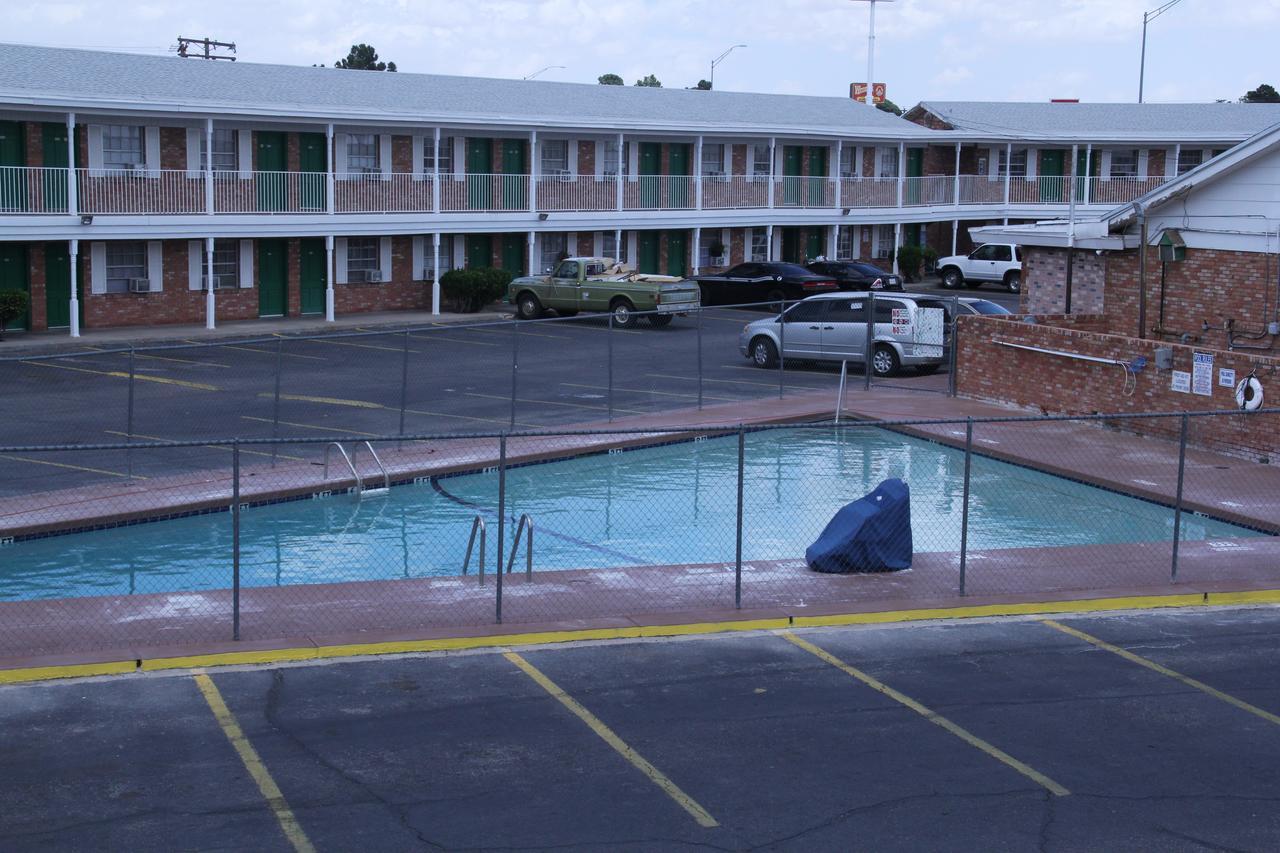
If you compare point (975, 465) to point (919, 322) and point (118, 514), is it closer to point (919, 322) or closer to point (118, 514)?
point (919, 322)

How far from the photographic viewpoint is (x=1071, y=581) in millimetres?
15359

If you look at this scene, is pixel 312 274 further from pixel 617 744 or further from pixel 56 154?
pixel 617 744

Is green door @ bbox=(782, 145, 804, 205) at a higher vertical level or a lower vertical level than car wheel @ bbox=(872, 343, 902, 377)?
higher

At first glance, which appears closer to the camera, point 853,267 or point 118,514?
point 118,514

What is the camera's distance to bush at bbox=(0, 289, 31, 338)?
34469 mm

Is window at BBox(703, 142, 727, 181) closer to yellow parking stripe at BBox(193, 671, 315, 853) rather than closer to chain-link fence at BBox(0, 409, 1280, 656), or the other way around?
chain-link fence at BBox(0, 409, 1280, 656)

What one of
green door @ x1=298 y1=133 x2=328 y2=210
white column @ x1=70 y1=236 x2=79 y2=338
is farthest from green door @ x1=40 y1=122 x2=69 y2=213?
green door @ x1=298 y1=133 x2=328 y2=210

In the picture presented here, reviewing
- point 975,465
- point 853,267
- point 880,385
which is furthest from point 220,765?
point 853,267

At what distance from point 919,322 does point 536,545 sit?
14.7 meters

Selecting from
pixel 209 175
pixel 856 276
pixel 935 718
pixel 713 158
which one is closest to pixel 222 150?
pixel 209 175

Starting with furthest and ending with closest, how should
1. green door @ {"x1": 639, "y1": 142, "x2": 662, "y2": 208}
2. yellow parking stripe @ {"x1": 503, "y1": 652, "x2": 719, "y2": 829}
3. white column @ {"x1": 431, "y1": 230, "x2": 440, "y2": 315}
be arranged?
green door @ {"x1": 639, "y1": 142, "x2": 662, "y2": 208}
white column @ {"x1": 431, "y1": 230, "x2": 440, "y2": 315}
yellow parking stripe @ {"x1": 503, "y1": 652, "x2": 719, "y2": 829}

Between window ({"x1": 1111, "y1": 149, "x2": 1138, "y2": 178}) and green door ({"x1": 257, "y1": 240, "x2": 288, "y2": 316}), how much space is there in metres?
32.1

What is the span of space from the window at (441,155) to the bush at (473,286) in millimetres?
2966

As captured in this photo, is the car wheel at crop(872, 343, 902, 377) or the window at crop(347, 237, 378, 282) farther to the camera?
the window at crop(347, 237, 378, 282)
